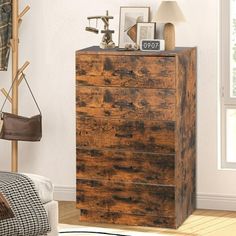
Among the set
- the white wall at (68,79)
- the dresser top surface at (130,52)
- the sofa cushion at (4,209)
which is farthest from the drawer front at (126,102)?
the sofa cushion at (4,209)

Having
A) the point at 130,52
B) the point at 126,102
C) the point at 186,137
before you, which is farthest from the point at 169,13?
the point at 186,137

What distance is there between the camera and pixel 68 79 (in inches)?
258

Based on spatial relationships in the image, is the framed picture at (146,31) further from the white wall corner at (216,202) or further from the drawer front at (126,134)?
the white wall corner at (216,202)

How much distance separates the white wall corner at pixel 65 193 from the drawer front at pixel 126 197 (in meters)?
0.60

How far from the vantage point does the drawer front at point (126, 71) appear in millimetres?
5660

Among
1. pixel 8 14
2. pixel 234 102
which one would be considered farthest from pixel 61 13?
pixel 234 102

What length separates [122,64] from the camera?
576 centimetres

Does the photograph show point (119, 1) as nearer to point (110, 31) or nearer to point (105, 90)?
point (110, 31)

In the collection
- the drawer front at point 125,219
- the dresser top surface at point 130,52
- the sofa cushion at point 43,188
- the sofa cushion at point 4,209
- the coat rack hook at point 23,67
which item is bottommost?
the drawer front at point 125,219

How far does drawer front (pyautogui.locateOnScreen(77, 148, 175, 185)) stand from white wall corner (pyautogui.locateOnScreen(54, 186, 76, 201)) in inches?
26.0

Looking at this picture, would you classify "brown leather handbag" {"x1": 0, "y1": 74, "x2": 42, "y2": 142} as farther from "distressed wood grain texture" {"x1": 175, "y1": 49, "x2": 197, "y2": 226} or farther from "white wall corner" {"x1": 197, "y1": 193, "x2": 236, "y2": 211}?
"white wall corner" {"x1": 197, "y1": 193, "x2": 236, "y2": 211}

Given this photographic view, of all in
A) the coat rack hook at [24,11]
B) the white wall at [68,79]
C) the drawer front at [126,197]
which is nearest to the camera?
the drawer front at [126,197]

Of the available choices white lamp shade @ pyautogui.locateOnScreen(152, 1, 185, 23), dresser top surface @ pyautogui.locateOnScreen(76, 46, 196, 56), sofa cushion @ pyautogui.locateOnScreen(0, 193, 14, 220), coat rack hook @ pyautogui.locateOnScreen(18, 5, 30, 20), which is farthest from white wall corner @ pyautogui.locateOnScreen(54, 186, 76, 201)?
sofa cushion @ pyautogui.locateOnScreen(0, 193, 14, 220)

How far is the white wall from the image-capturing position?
20.2 feet
